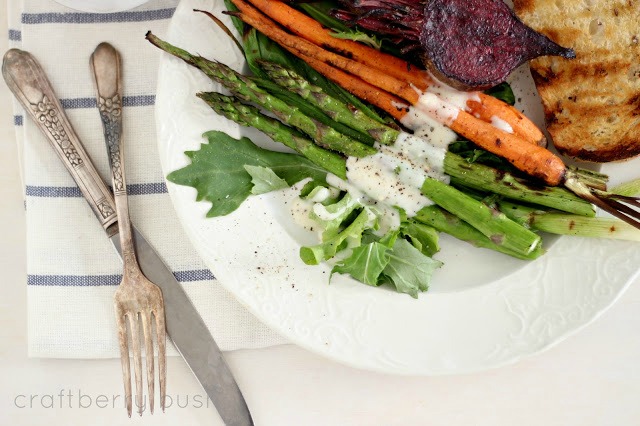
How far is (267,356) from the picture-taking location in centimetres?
232

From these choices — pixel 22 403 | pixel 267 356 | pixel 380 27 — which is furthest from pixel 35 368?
pixel 380 27

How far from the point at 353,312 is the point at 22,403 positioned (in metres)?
1.41

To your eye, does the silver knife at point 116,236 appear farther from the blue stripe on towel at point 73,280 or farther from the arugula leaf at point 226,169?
the arugula leaf at point 226,169

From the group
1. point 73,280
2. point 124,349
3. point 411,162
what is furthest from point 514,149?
point 73,280

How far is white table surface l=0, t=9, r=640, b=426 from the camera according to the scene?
7.58 ft

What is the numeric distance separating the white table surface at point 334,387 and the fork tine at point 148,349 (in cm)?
14

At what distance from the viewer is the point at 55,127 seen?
7.29 ft

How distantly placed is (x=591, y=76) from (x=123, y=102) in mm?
1699

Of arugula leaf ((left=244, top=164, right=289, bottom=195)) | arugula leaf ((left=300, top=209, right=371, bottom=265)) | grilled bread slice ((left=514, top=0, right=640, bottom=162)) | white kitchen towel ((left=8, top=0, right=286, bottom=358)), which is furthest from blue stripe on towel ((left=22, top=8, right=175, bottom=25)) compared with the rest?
grilled bread slice ((left=514, top=0, right=640, bottom=162))

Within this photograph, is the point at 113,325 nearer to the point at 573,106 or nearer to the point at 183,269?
the point at 183,269

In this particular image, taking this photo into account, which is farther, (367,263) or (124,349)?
(124,349)

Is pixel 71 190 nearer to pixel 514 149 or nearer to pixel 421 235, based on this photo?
pixel 421 235

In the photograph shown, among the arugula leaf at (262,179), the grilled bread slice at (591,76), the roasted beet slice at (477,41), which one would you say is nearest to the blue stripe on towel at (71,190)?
the arugula leaf at (262,179)

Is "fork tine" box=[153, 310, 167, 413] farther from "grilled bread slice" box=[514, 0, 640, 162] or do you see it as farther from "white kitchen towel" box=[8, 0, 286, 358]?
"grilled bread slice" box=[514, 0, 640, 162]
